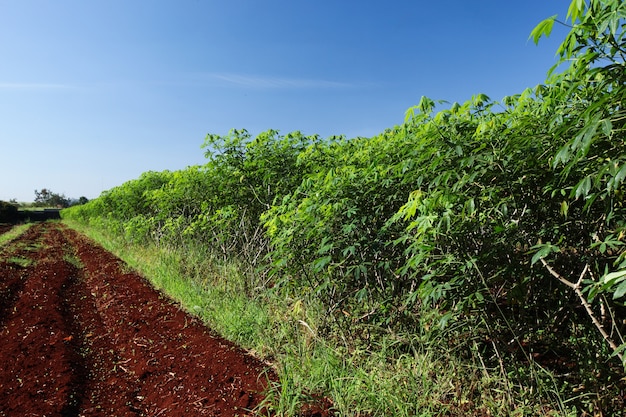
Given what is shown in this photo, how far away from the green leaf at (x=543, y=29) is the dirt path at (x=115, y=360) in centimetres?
277

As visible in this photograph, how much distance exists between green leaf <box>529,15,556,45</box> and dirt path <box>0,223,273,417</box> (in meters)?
2.77

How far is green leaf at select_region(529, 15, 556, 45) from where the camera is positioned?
1.48m

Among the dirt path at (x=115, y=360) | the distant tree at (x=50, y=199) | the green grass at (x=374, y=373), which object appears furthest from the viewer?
the distant tree at (x=50, y=199)

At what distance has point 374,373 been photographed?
2771 millimetres

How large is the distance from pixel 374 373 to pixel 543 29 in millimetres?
2379

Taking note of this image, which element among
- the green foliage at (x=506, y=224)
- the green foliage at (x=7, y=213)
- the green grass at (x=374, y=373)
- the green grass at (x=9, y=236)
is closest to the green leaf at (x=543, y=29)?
the green foliage at (x=506, y=224)

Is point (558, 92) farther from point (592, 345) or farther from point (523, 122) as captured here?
point (592, 345)

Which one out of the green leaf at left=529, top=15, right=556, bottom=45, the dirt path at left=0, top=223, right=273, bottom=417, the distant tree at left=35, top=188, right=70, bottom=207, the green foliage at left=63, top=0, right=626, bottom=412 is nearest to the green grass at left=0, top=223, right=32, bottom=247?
the dirt path at left=0, top=223, right=273, bottom=417

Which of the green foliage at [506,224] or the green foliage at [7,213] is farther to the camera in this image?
the green foliage at [7,213]

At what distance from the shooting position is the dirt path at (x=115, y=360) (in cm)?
294

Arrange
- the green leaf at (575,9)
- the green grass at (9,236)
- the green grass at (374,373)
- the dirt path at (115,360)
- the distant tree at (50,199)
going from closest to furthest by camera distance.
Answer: the green leaf at (575,9)
the green grass at (374,373)
the dirt path at (115,360)
the green grass at (9,236)
the distant tree at (50,199)

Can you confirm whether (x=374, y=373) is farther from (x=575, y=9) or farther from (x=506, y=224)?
(x=575, y=9)

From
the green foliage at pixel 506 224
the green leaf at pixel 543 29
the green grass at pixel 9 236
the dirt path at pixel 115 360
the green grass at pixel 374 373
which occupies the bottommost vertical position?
the dirt path at pixel 115 360

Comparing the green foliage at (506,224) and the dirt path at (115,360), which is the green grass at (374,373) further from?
the dirt path at (115,360)
